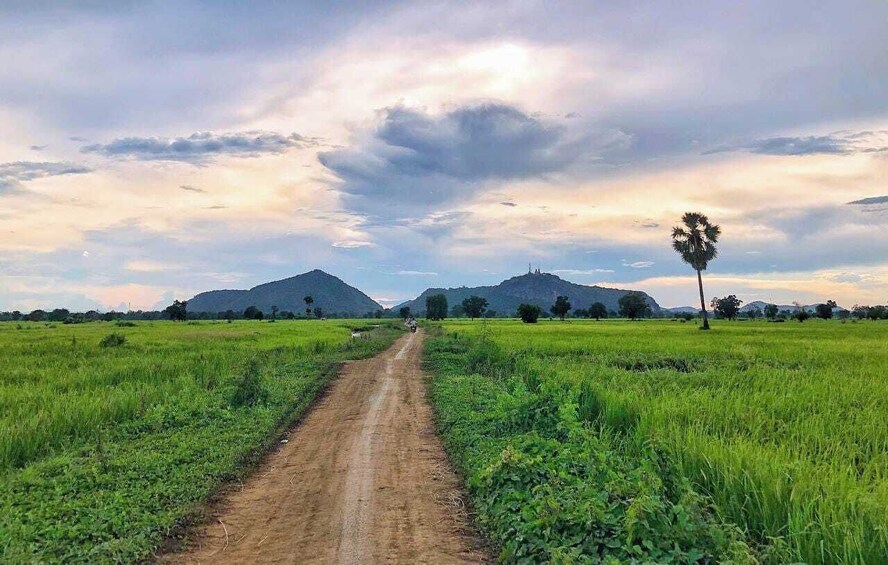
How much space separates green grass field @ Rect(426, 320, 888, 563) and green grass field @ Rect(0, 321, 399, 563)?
12.8ft

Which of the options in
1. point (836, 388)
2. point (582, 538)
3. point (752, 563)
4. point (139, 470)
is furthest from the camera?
point (836, 388)

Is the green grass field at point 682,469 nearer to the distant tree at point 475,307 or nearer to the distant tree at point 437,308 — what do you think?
the distant tree at point 437,308

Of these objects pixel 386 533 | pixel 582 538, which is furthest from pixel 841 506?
pixel 386 533

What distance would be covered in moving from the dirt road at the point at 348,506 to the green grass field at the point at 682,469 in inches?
20.7

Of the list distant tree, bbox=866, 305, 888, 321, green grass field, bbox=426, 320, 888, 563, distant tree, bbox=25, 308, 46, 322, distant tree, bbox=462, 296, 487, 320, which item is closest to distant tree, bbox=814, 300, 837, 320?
distant tree, bbox=866, 305, 888, 321

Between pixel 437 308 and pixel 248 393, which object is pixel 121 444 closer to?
pixel 248 393

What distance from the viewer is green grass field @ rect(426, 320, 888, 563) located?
466cm

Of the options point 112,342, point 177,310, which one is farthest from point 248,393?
point 177,310

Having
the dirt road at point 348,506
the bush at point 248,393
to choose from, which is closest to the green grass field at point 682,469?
the dirt road at point 348,506

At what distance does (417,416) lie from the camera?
1236 cm

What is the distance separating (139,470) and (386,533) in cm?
457

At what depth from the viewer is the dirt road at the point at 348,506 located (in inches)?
217

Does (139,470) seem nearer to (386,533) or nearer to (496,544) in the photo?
(386,533)

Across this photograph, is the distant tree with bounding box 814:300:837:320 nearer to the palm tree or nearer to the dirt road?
the palm tree
